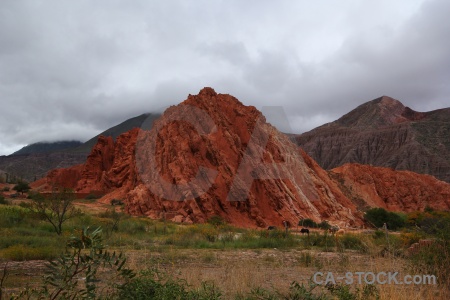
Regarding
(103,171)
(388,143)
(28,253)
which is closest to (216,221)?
(28,253)

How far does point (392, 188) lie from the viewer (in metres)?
62.8

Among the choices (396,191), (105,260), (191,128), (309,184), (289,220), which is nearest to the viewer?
(105,260)

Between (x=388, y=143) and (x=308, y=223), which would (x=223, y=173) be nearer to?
(x=308, y=223)

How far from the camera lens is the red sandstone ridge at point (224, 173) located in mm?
29922

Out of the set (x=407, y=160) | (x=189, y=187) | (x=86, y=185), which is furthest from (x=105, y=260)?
(x=407, y=160)

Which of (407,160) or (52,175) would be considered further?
(407,160)

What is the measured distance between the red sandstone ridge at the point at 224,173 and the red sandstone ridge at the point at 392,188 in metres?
14.4

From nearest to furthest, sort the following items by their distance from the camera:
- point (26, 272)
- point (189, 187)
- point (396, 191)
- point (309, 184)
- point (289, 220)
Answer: point (26, 272) → point (189, 187) → point (289, 220) → point (309, 184) → point (396, 191)

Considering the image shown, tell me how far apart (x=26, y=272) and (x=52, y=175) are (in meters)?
61.2

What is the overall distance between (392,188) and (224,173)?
42538mm

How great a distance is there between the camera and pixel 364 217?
41.7 metres

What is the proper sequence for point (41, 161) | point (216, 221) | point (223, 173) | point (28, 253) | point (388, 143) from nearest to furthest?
1. point (28, 253)
2. point (216, 221)
3. point (223, 173)
4. point (388, 143)
5. point (41, 161)

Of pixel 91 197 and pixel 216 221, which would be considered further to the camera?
pixel 91 197

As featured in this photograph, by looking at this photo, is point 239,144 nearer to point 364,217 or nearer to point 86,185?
point 364,217
